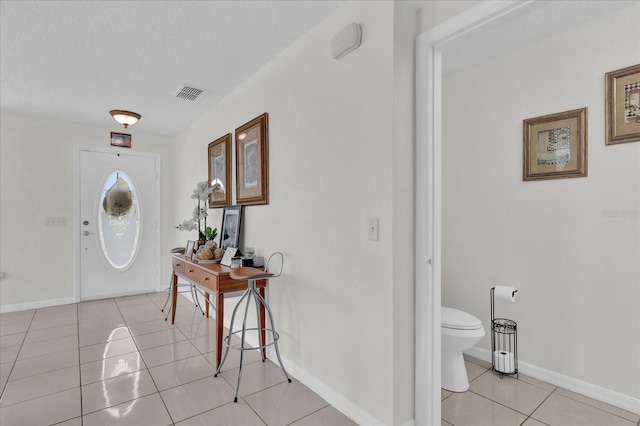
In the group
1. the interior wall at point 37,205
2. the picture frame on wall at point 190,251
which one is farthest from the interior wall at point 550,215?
the interior wall at point 37,205

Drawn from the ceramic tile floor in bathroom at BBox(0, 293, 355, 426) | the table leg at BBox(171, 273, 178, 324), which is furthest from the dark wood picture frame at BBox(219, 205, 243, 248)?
the ceramic tile floor in bathroom at BBox(0, 293, 355, 426)

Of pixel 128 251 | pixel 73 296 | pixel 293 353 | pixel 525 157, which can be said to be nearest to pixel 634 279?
pixel 525 157

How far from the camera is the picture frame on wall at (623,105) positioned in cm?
196

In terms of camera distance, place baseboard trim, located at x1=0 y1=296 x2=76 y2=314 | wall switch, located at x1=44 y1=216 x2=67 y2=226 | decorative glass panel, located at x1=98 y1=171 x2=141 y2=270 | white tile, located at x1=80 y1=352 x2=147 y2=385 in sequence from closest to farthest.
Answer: white tile, located at x1=80 y1=352 x2=147 y2=385 → baseboard trim, located at x1=0 y1=296 x2=76 y2=314 → wall switch, located at x1=44 y1=216 x2=67 y2=226 → decorative glass panel, located at x1=98 y1=171 x2=141 y2=270

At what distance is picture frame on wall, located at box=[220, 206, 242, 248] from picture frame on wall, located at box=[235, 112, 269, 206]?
127 millimetres

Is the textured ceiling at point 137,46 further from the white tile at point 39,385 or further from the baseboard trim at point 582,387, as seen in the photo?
the baseboard trim at point 582,387

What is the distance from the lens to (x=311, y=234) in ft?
7.34

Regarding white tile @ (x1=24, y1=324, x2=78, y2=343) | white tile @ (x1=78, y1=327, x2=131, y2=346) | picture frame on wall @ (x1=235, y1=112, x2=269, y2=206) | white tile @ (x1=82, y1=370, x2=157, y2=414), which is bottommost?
white tile @ (x1=24, y1=324, x2=78, y2=343)

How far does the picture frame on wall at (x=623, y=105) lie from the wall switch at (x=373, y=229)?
1612 millimetres

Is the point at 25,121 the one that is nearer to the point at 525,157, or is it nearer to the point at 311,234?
the point at 311,234

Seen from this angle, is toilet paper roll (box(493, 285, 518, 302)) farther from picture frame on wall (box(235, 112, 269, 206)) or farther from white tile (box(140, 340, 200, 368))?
white tile (box(140, 340, 200, 368))

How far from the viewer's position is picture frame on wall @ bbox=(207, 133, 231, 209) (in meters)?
3.42

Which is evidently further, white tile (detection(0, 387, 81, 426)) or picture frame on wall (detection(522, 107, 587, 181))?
picture frame on wall (detection(522, 107, 587, 181))

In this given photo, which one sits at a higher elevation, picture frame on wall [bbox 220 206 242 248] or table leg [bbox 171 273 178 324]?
picture frame on wall [bbox 220 206 242 248]
